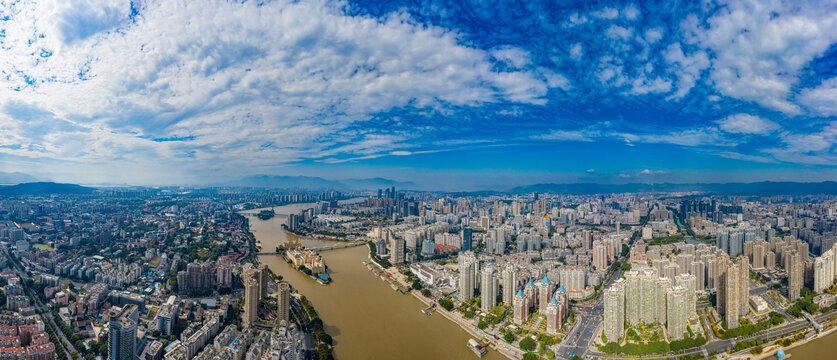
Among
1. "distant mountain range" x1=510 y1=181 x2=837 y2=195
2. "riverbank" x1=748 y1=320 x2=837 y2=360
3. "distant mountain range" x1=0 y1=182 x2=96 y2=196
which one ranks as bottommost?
"riverbank" x1=748 y1=320 x2=837 y2=360

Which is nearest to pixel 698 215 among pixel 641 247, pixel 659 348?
pixel 641 247

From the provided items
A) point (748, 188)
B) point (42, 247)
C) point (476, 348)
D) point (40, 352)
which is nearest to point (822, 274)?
point (476, 348)

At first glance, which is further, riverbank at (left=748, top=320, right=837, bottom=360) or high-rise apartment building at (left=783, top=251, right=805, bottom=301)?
high-rise apartment building at (left=783, top=251, right=805, bottom=301)

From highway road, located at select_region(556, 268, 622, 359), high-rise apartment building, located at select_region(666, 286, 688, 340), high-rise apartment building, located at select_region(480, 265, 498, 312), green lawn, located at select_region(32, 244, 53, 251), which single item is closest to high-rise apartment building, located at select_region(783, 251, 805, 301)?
high-rise apartment building, located at select_region(666, 286, 688, 340)

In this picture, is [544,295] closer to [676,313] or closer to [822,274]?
[676,313]

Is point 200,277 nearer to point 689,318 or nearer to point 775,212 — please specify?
point 689,318

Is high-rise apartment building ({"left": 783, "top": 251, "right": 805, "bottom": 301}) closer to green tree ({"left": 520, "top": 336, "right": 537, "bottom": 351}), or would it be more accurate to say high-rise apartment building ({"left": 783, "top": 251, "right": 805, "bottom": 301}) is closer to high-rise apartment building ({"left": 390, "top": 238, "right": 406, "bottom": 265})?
green tree ({"left": 520, "top": 336, "right": 537, "bottom": 351})
